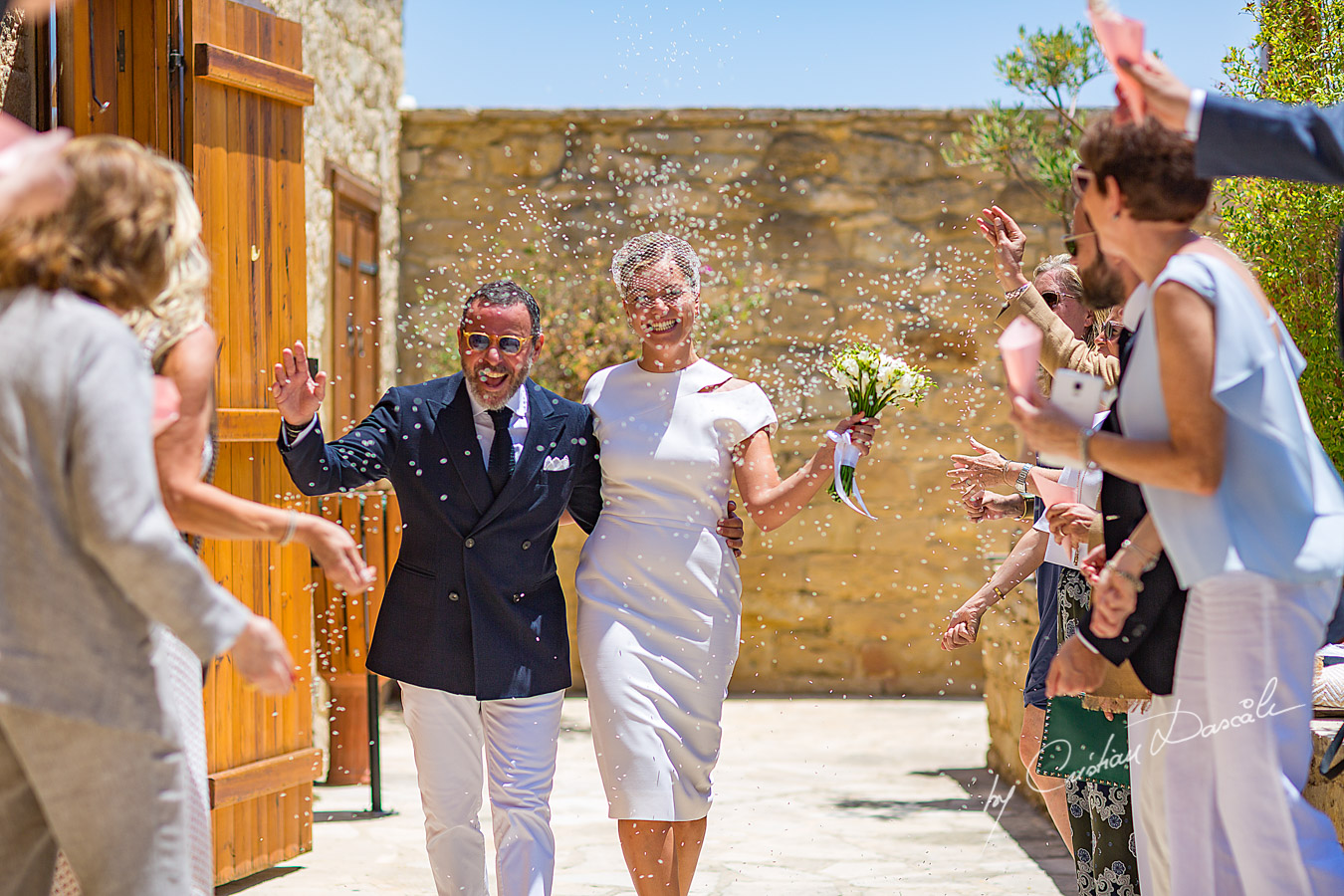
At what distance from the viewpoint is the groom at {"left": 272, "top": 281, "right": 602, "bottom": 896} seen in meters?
3.56

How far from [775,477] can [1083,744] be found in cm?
114

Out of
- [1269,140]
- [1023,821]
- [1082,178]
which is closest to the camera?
[1269,140]

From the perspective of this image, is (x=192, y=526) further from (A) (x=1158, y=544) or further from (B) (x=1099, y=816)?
(B) (x=1099, y=816)

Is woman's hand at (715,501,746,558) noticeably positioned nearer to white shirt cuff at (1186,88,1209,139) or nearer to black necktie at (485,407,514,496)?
black necktie at (485,407,514,496)

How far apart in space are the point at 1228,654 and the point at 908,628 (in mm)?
6250

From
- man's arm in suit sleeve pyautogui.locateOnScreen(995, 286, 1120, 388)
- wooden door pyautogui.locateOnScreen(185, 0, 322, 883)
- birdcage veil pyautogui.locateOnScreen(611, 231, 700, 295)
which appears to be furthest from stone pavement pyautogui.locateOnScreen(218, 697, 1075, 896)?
birdcage veil pyautogui.locateOnScreen(611, 231, 700, 295)

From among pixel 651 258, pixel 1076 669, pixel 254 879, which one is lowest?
pixel 254 879

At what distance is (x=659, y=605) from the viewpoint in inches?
149

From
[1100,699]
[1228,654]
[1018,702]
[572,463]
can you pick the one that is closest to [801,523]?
[1018,702]

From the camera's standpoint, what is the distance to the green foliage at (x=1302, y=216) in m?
4.23

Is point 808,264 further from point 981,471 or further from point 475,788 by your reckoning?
point 475,788

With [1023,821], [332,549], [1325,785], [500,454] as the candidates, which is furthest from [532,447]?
[1023,821]

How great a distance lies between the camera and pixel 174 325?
2.21 meters

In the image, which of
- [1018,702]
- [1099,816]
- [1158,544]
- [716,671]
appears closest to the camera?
[1158,544]
